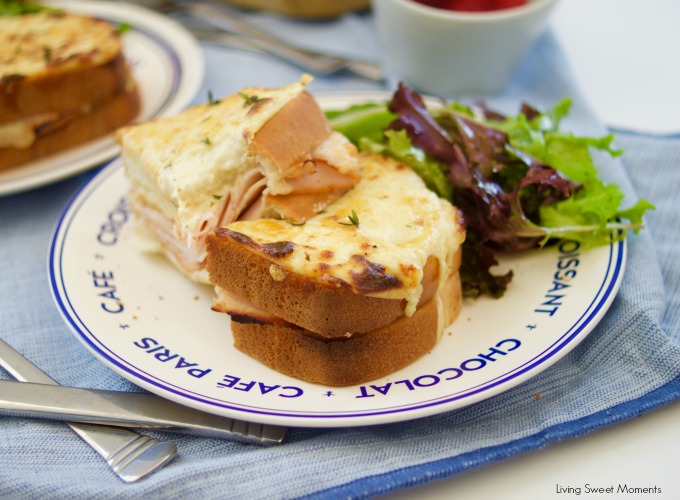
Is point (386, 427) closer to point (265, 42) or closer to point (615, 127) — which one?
point (615, 127)

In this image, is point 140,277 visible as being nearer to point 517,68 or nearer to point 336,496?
point 336,496

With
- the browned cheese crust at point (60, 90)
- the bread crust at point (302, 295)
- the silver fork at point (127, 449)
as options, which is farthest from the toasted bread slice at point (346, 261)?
the browned cheese crust at point (60, 90)

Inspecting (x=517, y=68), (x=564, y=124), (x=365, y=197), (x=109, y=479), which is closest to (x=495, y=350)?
(x=365, y=197)

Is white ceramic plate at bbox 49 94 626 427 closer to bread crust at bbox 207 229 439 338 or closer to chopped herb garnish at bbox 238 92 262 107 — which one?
bread crust at bbox 207 229 439 338

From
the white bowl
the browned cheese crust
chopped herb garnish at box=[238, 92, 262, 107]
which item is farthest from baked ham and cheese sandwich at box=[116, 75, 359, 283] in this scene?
the white bowl

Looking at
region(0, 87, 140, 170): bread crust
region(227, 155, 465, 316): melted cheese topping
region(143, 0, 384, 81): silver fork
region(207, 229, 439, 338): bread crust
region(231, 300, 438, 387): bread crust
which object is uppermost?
region(227, 155, 465, 316): melted cheese topping

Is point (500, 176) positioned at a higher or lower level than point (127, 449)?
higher

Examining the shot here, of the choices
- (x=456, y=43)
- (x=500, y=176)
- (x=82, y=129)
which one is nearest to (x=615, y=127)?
(x=456, y=43)
